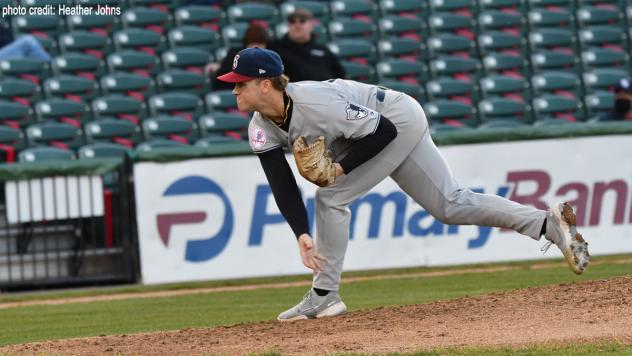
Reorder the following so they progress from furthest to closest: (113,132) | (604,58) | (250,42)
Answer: (604,58)
(113,132)
(250,42)

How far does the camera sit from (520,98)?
15078 mm

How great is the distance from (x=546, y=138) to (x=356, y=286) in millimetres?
2720

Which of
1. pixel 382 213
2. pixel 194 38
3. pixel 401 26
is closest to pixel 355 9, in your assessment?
pixel 401 26

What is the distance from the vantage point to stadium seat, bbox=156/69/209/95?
14586 millimetres

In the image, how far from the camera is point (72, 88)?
46.8ft

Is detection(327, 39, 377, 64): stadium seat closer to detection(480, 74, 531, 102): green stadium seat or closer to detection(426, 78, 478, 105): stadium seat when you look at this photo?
detection(426, 78, 478, 105): stadium seat

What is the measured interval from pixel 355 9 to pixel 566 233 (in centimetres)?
931

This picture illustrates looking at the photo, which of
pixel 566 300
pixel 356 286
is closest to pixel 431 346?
pixel 566 300

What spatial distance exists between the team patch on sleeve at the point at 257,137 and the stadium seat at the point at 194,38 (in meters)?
8.59

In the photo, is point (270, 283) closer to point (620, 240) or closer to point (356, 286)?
point (356, 286)

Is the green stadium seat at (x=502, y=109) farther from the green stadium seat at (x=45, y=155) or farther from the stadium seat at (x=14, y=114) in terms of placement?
the stadium seat at (x=14, y=114)

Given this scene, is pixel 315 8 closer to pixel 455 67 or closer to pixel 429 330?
pixel 455 67

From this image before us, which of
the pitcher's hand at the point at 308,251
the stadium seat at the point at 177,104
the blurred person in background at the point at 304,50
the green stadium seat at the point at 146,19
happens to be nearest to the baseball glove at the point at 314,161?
the pitcher's hand at the point at 308,251

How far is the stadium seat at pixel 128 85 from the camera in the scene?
1433 cm
